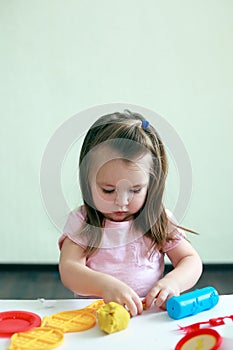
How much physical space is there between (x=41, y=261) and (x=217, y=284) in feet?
2.59

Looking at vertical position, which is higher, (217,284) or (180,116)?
(180,116)

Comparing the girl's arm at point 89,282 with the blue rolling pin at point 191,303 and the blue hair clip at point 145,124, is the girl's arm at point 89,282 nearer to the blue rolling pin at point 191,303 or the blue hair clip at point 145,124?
the blue rolling pin at point 191,303

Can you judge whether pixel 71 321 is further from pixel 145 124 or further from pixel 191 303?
pixel 145 124

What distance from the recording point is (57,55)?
7.75 feet

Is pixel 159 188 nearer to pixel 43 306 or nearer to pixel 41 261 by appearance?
pixel 43 306

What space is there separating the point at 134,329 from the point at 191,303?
0.10m

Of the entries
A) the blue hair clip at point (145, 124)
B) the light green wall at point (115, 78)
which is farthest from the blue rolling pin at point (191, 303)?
the light green wall at point (115, 78)

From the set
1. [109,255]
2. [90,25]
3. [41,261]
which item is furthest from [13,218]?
[109,255]

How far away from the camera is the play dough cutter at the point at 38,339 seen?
670 mm

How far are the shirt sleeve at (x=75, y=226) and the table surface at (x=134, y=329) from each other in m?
0.10

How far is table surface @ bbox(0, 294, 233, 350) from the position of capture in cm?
68

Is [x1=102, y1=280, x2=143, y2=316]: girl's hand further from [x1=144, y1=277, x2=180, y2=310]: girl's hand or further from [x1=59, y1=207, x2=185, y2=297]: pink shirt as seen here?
[x1=59, y1=207, x2=185, y2=297]: pink shirt

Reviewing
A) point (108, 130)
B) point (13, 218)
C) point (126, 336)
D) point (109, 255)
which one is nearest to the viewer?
point (126, 336)

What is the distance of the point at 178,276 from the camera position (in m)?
0.89
